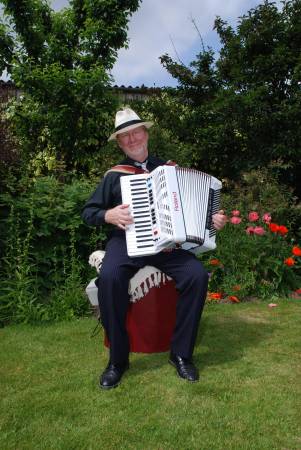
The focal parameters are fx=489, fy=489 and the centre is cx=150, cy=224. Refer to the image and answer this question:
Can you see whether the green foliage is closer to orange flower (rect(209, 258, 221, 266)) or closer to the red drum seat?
the red drum seat

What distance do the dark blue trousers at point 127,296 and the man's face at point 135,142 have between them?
679 mm

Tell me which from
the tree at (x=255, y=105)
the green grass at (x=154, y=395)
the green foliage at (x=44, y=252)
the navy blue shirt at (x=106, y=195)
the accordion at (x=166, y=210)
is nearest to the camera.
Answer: the green grass at (x=154, y=395)

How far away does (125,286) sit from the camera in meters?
2.95

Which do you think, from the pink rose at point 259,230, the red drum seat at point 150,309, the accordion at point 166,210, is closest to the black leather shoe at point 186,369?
the red drum seat at point 150,309

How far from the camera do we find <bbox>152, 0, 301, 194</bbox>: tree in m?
6.05

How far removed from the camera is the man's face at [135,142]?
3.31 meters

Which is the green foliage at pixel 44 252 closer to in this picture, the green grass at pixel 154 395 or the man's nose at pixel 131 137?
the green grass at pixel 154 395

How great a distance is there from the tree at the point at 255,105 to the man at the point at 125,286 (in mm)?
3090

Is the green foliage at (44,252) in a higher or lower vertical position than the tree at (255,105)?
lower

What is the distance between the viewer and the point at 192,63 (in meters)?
7.26

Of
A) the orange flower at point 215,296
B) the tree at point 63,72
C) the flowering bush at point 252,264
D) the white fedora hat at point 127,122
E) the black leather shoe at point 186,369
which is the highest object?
the tree at point 63,72

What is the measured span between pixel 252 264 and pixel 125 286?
209 centimetres

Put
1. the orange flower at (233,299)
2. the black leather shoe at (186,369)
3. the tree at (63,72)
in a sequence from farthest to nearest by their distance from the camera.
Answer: the tree at (63,72) → the orange flower at (233,299) → the black leather shoe at (186,369)

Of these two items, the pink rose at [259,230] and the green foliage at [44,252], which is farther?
the pink rose at [259,230]
